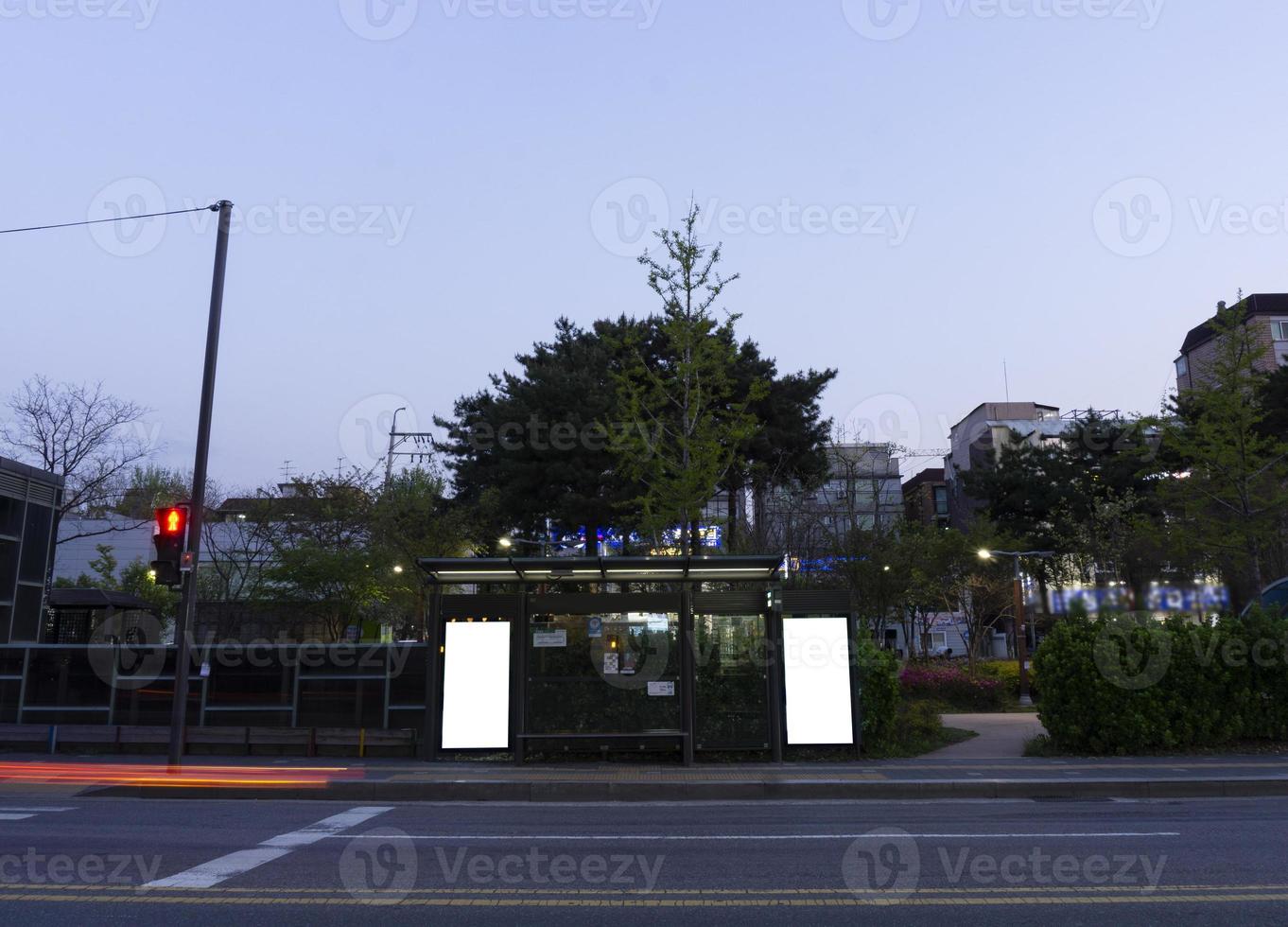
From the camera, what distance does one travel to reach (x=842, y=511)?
43.7 meters

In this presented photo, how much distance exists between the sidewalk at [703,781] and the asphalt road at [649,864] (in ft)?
3.48

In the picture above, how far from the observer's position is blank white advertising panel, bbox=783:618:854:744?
17188 mm

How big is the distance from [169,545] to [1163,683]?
16.9 metres

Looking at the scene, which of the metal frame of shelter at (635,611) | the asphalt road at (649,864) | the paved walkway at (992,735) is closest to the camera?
the asphalt road at (649,864)

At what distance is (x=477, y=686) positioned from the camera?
677 inches

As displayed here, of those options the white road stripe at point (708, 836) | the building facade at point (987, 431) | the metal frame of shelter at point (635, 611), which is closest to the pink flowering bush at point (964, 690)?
the metal frame of shelter at point (635, 611)

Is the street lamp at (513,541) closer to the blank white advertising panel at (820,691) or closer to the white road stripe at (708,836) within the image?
the blank white advertising panel at (820,691)

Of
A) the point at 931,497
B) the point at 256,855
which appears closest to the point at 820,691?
the point at 256,855

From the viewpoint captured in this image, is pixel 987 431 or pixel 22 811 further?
pixel 987 431

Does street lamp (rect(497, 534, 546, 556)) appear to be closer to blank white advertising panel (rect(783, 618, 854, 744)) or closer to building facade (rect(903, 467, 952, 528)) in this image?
blank white advertising panel (rect(783, 618, 854, 744))

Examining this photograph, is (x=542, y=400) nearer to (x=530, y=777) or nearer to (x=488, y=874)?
(x=530, y=777)

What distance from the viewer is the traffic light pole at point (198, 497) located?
55.4 feet

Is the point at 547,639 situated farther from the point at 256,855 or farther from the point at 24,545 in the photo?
the point at 24,545

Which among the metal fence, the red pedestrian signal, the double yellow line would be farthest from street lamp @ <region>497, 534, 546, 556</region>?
the double yellow line
